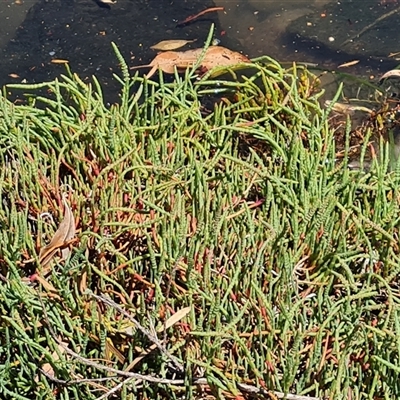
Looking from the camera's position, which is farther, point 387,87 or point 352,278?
point 387,87

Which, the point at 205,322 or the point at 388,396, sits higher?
the point at 205,322

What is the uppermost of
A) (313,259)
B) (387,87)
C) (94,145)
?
(94,145)

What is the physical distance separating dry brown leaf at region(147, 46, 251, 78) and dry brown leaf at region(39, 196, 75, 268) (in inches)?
43.7

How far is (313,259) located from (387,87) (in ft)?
4.42

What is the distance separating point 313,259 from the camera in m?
1.67

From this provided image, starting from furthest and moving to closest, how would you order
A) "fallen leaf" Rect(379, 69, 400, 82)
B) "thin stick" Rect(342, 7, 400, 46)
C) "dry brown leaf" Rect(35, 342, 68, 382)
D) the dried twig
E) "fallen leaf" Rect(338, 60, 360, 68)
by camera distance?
"thin stick" Rect(342, 7, 400, 46)
"fallen leaf" Rect(338, 60, 360, 68)
"fallen leaf" Rect(379, 69, 400, 82)
"dry brown leaf" Rect(35, 342, 68, 382)
the dried twig

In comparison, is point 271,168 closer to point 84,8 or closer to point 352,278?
point 352,278

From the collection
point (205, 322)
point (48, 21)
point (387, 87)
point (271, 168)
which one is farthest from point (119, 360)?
point (48, 21)

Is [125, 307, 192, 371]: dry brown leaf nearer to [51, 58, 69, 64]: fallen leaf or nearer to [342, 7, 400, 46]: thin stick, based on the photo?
[51, 58, 69, 64]: fallen leaf

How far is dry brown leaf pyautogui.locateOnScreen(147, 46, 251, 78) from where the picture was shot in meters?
2.77

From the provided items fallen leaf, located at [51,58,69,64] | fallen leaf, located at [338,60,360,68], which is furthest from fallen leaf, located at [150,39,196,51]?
fallen leaf, located at [338,60,360,68]

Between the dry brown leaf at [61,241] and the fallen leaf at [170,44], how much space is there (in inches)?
58.9

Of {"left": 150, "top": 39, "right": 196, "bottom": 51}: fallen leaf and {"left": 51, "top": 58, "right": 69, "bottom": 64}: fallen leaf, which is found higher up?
{"left": 51, "top": 58, "right": 69, "bottom": 64}: fallen leaf

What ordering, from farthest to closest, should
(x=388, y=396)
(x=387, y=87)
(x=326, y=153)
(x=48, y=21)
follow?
1. (x=48, y=21)
2. (x=387, y=87)
3. (x=326, y=153)
4. (x=388, y=396)
